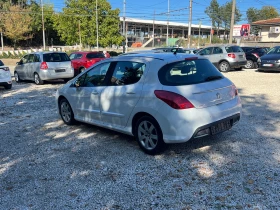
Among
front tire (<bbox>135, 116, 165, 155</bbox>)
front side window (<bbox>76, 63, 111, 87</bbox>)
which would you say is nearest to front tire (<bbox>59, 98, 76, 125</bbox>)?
front side window (<bbox>76, 63, 111, 87</bbox>)

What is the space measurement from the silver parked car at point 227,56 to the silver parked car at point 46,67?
8.86m

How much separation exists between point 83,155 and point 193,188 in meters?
2.03

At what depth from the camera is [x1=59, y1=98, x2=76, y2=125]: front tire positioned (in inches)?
260

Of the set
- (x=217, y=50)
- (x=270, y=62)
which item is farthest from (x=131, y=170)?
(x=217, y=50)

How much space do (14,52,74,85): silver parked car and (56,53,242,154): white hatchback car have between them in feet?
28.8

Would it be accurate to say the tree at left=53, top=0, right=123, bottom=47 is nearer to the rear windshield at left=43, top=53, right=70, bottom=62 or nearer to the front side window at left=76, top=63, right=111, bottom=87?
the rear windshield at left=43, top=53, right=70, bottom=62

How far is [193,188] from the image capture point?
3701 millimetres

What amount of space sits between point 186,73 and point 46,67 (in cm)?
1046

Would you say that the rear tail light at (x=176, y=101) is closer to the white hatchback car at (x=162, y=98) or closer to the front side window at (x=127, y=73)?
the white hatchback car at (x=162, y=98)

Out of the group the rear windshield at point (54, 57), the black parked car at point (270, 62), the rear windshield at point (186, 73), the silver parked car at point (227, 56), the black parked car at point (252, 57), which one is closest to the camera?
the rear windshield at point (186, 73)

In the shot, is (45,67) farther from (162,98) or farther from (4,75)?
(162,98)

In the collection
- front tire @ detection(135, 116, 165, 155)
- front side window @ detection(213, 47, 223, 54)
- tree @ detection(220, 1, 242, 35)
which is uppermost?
tree @ detection(220, 1, 242, 35)

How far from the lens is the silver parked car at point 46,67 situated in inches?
540

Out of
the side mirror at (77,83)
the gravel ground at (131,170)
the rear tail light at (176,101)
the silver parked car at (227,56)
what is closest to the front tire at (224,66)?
the silver parked car at (227,56)
